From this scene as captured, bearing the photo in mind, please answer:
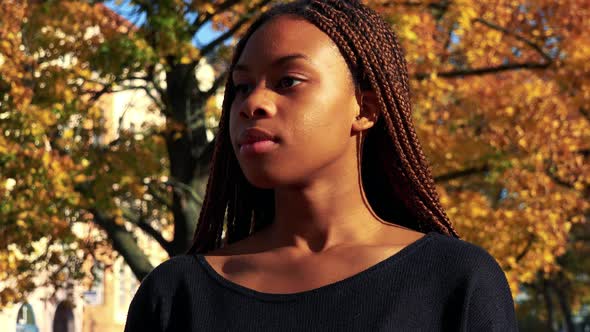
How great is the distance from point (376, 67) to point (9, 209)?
9843mm

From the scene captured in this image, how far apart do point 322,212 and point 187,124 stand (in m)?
13.0

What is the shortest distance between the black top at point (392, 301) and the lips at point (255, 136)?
0.31 m

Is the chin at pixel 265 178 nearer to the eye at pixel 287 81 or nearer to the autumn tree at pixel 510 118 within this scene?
the eye at pixel 287 81

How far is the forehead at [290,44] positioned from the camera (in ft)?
7.94

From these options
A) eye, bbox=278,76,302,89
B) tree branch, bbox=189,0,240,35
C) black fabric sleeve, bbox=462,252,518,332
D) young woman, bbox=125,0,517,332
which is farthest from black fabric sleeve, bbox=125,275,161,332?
tree branch, bbox=189,0,240,35

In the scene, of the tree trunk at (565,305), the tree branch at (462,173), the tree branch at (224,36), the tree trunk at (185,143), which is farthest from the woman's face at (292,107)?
the tree trunk at (565,305)

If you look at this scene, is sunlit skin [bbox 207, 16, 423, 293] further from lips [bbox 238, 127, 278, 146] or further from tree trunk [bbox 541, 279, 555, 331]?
tree trunk [bbox 541, 279, 555, 331]

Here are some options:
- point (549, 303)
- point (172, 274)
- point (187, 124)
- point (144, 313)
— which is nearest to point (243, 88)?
point (172, 274)

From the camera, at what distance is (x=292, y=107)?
2.36 meters

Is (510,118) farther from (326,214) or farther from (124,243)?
(326,214)

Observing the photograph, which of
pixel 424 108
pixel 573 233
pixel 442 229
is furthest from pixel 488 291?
pixel 573 233

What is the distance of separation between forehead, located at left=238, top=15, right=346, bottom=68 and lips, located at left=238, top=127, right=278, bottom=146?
17 cm

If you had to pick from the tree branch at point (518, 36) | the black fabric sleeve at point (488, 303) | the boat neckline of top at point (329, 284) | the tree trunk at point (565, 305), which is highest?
the tree branch at point (518, 36)

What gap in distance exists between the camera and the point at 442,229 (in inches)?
99.5
